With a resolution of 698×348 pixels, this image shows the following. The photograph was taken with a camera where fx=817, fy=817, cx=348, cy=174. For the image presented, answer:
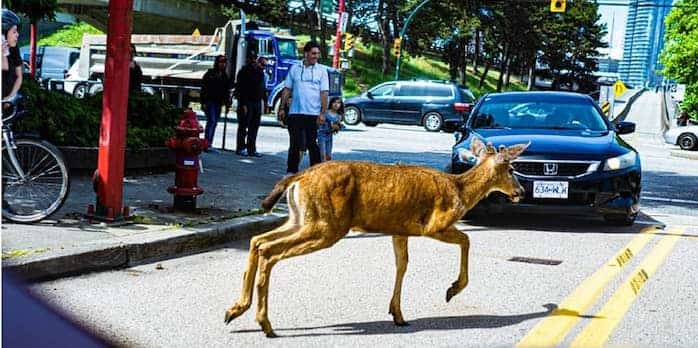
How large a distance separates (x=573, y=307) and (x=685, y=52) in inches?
1487

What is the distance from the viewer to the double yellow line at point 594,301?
15.2ft

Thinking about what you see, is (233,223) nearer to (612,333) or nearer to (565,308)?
(565,308)

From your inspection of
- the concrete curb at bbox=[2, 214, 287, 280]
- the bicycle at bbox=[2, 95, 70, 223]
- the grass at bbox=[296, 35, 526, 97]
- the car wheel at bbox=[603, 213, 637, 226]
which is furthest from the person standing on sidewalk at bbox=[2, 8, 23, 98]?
the grass at bbox=[296, 35, 526, 97]

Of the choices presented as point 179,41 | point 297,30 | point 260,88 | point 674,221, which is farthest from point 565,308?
point 297,30

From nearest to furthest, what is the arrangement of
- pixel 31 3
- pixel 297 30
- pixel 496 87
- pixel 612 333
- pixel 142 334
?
pixel 142 334 < pixel 612 333 < pixel 31 3 < pixel 297 30 < pixel 496 87

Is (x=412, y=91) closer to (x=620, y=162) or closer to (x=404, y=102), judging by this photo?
(x=404, y=102)

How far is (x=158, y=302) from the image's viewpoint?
511 cm

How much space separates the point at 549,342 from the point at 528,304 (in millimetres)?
940

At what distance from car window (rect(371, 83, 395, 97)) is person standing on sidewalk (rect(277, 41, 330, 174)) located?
19.2m

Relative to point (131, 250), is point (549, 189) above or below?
above

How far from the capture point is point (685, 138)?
89.0ft

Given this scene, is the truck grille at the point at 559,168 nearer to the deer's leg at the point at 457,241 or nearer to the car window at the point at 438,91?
the deer's leg at the point at 457,241

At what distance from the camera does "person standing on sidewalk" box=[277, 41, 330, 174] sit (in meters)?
9.58

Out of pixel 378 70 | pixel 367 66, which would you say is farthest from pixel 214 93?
pixel 367 66
